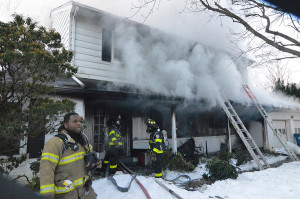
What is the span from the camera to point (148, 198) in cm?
415

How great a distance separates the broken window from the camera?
8211 mm

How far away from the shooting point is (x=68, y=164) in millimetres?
2557

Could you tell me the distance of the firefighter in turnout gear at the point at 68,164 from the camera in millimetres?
2314

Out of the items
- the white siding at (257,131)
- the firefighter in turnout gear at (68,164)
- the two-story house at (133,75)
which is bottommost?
the white siding at (257,131)

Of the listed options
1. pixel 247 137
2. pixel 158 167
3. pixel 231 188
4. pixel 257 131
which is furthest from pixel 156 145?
pixel 257 131

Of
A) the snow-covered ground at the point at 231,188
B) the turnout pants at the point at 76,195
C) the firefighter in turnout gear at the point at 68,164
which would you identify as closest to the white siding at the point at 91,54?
the snow-covered ground at the point at 231,188

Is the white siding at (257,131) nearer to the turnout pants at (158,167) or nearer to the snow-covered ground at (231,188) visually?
the snow-covered ground at (231,188)

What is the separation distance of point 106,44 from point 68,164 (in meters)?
6.46

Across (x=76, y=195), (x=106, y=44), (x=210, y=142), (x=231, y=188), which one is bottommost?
(x=231, y=188)

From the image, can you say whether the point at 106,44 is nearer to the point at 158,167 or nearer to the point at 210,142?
the point at 158,167

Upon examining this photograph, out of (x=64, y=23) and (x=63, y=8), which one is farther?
(x=64, y=23)

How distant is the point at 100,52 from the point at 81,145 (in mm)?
5592

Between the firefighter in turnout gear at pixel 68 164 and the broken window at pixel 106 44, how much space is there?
226 inches

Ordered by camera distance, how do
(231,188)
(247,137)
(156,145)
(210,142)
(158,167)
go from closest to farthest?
1. (231,188)
2. (158,167)
3. (156,145)
4. (247,137)
5. (210,142)
